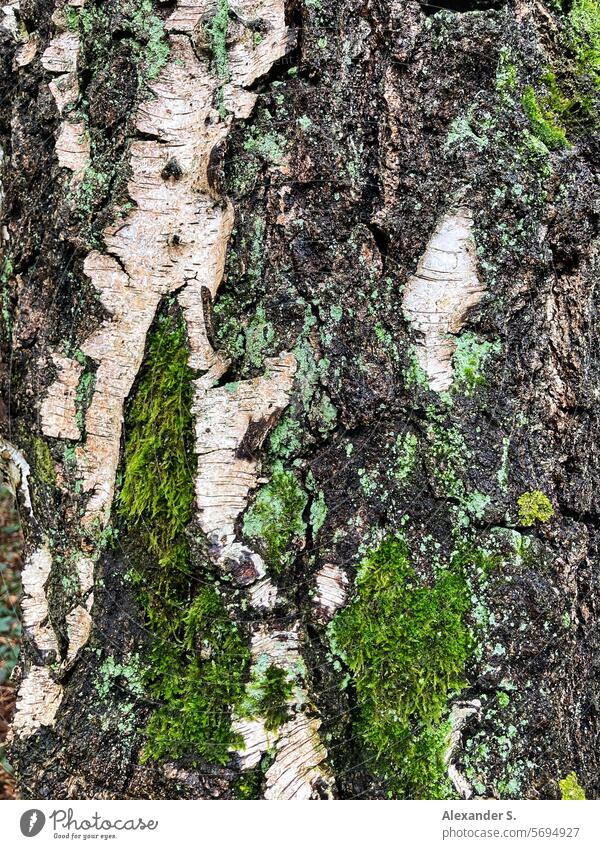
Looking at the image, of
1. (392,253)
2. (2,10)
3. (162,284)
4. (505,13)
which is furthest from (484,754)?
(2,10)

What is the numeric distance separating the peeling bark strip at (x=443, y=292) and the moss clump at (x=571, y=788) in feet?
2.50

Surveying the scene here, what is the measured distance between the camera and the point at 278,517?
1257 millimetres

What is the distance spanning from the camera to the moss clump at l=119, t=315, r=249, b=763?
4.10 feet

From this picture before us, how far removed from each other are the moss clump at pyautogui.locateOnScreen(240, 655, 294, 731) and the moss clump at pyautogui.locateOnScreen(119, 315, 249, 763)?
2 centimetres

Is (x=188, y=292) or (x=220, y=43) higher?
(x=220, y=43)

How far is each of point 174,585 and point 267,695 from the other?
0.84ft

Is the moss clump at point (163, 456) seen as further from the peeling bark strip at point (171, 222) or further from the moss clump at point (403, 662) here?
the moss clump at point (403, 662)

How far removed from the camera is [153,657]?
4.22 ft

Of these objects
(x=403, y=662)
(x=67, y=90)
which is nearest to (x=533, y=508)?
(x=403, y=662)

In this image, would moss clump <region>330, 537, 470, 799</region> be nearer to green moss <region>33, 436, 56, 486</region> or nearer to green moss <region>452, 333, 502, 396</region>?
green moss <region>452, 333, 502, 396</region>

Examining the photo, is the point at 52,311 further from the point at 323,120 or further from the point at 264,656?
the point at 264,656

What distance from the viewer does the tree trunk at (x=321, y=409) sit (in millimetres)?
1254

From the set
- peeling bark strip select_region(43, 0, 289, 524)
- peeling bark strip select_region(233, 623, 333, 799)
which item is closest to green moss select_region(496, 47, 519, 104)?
peeling bark strip select_region(43, 0, 289, 524)
